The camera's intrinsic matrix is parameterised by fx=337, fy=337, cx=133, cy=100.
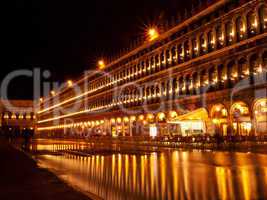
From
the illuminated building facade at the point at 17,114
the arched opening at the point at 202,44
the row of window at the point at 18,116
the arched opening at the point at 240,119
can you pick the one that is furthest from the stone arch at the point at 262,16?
the row of window at the point at 18,116

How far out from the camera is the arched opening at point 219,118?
40.6 m

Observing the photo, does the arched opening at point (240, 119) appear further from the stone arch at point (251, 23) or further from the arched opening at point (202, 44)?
the arched opening at point (202, 44)

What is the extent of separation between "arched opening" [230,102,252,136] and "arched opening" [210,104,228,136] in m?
1.49

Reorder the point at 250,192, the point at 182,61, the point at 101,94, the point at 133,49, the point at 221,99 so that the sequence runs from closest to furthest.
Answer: the point at 250,192 → the point at 221,99 → the point at 182,61 → the point at 133,49 → the point at 101,94

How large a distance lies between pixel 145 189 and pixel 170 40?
4538 cm

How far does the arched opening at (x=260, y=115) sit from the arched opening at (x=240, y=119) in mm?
1153

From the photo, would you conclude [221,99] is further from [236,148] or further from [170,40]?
[170,40]

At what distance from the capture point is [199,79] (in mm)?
46156

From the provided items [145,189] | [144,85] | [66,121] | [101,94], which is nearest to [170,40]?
[144,85]

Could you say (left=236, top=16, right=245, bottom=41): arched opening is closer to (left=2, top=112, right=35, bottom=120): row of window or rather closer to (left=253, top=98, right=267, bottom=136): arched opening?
(left=253, top=98, right=267, bottom=136): arched opening

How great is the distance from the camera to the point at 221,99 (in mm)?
40750

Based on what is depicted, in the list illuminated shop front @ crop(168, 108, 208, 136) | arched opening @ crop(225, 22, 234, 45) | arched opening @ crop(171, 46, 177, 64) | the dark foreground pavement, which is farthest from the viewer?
arched opening @ crop(171, 46, 177, 64)

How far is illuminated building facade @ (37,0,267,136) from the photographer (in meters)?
36.8

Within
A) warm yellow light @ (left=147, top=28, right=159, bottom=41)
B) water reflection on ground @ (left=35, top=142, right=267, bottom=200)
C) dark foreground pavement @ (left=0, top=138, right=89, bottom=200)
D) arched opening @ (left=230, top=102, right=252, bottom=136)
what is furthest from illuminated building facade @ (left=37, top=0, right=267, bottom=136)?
dark foreground pavement @ (left=0, top=138, right=89, bottom=200)
